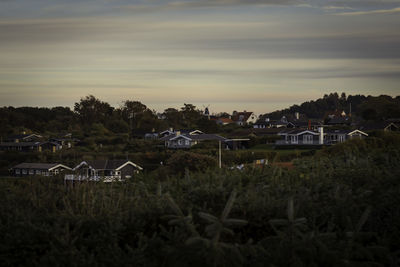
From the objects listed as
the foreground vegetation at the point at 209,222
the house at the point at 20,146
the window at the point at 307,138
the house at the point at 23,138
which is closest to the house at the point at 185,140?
the window at the point at 307,138

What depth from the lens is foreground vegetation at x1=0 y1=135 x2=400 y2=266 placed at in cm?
457

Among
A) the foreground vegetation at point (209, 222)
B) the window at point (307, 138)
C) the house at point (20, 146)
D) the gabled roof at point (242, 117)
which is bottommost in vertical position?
the house at point (20, 146)

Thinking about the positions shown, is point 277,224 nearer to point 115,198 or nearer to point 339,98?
point 115,198

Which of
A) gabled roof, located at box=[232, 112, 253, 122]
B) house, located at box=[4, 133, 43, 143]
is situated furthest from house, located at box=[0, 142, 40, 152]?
gabled roof, located at box=[232, 112, 253, 122]

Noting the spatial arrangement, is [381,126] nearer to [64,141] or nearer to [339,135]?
[339,135]

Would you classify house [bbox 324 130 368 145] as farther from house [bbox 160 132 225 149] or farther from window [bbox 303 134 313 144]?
house [bbox 160 132 225 149]

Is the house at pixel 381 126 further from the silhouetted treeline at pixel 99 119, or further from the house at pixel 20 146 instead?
the house at pixel 20 146

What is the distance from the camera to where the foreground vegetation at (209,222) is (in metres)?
4.57

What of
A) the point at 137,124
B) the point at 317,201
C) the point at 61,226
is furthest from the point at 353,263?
the point at 137,124

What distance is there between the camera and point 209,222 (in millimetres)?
5105

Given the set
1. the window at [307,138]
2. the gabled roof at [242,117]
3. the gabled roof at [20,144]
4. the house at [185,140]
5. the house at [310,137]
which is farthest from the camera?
the gabled roof at [242,117]

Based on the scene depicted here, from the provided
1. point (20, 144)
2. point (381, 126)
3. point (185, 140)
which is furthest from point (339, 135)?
point (20, 144)

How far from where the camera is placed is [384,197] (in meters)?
5.87

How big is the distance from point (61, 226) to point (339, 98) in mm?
133017
